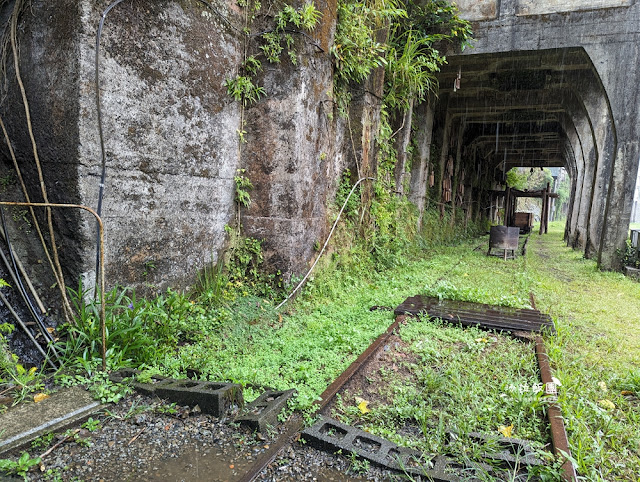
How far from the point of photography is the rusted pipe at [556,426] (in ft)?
6.83

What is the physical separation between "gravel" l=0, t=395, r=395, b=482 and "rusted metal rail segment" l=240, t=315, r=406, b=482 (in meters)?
0.04

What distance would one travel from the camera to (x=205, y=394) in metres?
2.54

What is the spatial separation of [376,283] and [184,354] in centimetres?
378

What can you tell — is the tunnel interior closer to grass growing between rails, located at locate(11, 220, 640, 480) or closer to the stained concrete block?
grass growing between rails, located at locate(11, 220, 640, 480)

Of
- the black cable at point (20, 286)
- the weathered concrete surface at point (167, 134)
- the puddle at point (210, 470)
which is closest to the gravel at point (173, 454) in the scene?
the puddle at point (210, 470)

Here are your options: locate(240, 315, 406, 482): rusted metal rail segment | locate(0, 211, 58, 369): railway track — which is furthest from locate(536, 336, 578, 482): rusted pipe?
locate(0, 211, 58, 369): railway track

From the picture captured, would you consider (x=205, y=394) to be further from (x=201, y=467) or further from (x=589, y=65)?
(x=589, y=65)

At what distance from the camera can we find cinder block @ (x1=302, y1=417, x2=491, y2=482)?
6.96 feet

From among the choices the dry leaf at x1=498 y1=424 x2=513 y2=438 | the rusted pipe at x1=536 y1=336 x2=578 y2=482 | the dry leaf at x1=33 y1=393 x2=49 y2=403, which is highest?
the rusted pipe at x1=536 y1=336 x2=578 y2=482

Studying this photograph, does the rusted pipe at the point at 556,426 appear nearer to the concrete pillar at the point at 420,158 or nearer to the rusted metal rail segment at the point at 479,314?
the rusted metal rail segment at the point at 479,314

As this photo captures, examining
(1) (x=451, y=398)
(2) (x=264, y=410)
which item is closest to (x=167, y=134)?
(2) (x=264, y=410)

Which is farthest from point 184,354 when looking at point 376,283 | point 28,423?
point 376,283

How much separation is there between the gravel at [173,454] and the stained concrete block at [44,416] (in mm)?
61

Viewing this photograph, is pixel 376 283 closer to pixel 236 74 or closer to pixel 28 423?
pixel 236 74
